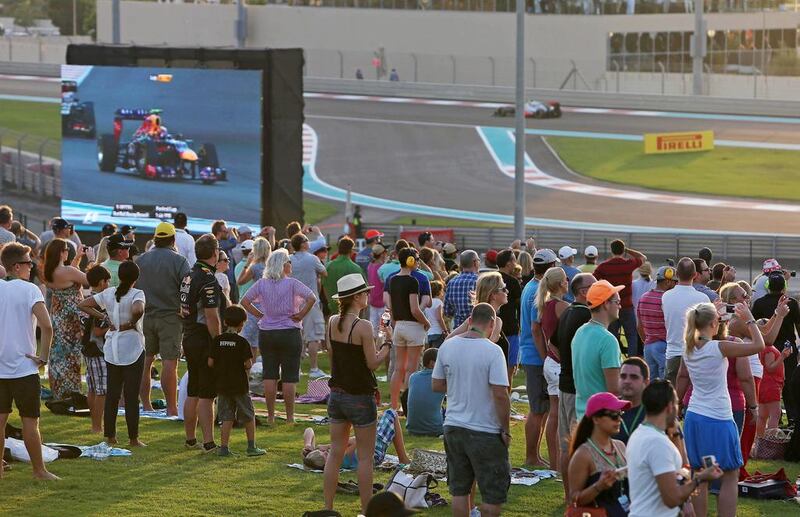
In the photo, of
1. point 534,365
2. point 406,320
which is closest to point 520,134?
point 406,320

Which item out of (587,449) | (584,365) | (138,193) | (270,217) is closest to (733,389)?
(584,365)

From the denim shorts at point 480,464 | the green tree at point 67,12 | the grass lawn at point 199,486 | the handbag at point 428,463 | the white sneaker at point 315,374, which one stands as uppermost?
the green tree at point 67,12

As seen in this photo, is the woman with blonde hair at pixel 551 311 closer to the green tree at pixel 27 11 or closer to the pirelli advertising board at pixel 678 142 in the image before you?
the pirelli advertising board at pixel 678 142

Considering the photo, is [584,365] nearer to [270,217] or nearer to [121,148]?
[270,217]

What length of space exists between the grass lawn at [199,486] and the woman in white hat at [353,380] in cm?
49

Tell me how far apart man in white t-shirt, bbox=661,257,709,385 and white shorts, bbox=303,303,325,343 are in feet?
17.9

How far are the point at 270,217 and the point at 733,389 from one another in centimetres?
1349

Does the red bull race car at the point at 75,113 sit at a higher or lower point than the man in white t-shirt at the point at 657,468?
higher

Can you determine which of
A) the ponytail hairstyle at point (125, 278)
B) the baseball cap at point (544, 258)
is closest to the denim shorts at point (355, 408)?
the baseball cap at point (544, 258)

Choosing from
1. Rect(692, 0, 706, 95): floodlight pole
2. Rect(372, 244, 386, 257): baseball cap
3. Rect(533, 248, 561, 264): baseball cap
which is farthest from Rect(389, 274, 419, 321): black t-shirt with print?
Rect(692, 0, 706, 95): floodlight pole

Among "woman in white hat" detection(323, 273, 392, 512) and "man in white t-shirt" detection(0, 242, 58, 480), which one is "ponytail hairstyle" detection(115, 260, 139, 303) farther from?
"woman in white hat" detection(323, 273, 392, 512)

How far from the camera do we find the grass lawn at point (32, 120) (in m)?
50.8

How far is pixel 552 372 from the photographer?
33.0ft

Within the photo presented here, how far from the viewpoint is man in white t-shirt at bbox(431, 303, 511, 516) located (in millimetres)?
8086
